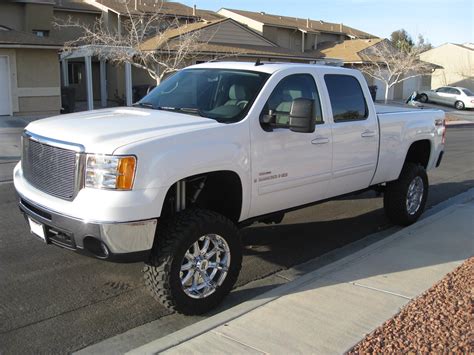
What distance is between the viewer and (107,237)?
366 cm

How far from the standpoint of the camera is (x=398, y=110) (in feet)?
22.8

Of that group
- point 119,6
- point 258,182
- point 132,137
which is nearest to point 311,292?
point 258,182

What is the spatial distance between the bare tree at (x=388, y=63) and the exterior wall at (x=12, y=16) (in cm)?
2184

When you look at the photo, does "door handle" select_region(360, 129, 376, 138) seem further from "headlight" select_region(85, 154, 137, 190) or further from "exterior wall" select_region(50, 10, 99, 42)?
"exterior wall" select_region(50, 10, 99, 42)

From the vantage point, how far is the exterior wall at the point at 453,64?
5244 cm

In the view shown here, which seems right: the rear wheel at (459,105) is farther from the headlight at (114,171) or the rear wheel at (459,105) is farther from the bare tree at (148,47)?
the headlight at (114,171)

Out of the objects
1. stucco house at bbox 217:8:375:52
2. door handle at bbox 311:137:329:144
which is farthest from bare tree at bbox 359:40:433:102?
door handle at bbox 311:137:329:144

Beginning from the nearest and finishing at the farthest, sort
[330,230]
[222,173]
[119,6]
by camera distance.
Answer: [222,173], [330,230], [119,6]

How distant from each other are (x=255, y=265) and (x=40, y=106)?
60.4 feet

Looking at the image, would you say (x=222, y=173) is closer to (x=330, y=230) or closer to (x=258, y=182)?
(x=258, y=182)

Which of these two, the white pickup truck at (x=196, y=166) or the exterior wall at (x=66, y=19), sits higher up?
the exterior wall at (x=66, y=19)

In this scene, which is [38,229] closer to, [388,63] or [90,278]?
[90,278]

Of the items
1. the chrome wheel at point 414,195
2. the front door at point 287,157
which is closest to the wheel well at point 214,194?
the front door at point 287,157

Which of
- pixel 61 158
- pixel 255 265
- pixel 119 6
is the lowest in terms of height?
pixel 255 265
